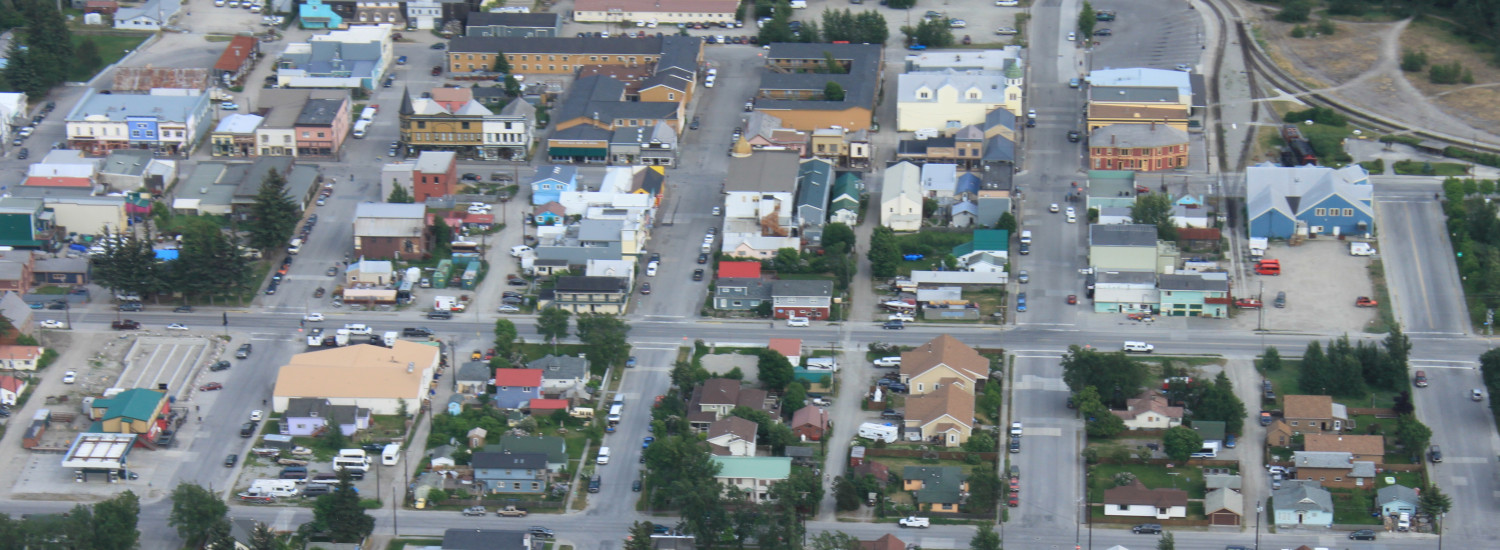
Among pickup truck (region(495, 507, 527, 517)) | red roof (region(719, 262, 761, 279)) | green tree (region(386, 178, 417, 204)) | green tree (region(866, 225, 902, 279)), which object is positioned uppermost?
green tree (region(386, 178, 417, 204))

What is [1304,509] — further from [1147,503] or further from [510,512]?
[510,512]

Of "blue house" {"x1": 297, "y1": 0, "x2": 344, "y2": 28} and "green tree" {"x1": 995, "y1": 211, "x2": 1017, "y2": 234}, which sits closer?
"green tree" {"x1": 995, "y1": 211, "x2": 1017, "y2": 234}

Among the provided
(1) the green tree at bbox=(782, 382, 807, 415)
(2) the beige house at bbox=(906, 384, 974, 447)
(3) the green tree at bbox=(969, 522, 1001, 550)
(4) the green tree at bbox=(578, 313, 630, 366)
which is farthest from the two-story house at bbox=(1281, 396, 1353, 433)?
(4) the green tree at bbox=(578, 313, 630, 366)

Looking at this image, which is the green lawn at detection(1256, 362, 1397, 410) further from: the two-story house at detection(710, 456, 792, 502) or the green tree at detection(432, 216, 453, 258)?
the green tree at detection(432, 216, 453, 258)

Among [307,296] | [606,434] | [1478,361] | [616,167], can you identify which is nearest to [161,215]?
[307,296]

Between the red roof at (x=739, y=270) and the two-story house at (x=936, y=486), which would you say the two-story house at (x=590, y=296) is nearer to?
the red roof at (x=739, y=270)

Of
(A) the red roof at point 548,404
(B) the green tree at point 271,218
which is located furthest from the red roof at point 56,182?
(A) the red roof at point 548,404

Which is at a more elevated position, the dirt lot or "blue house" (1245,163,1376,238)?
"blue house" (1245,163,1376,238)

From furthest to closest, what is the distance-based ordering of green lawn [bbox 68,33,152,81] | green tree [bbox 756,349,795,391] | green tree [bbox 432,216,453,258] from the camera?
green lawn [bbox 68,33,152,81] < green tree [bbox 432,216,453,258] < green tree [bbox 756,349,795,391]
